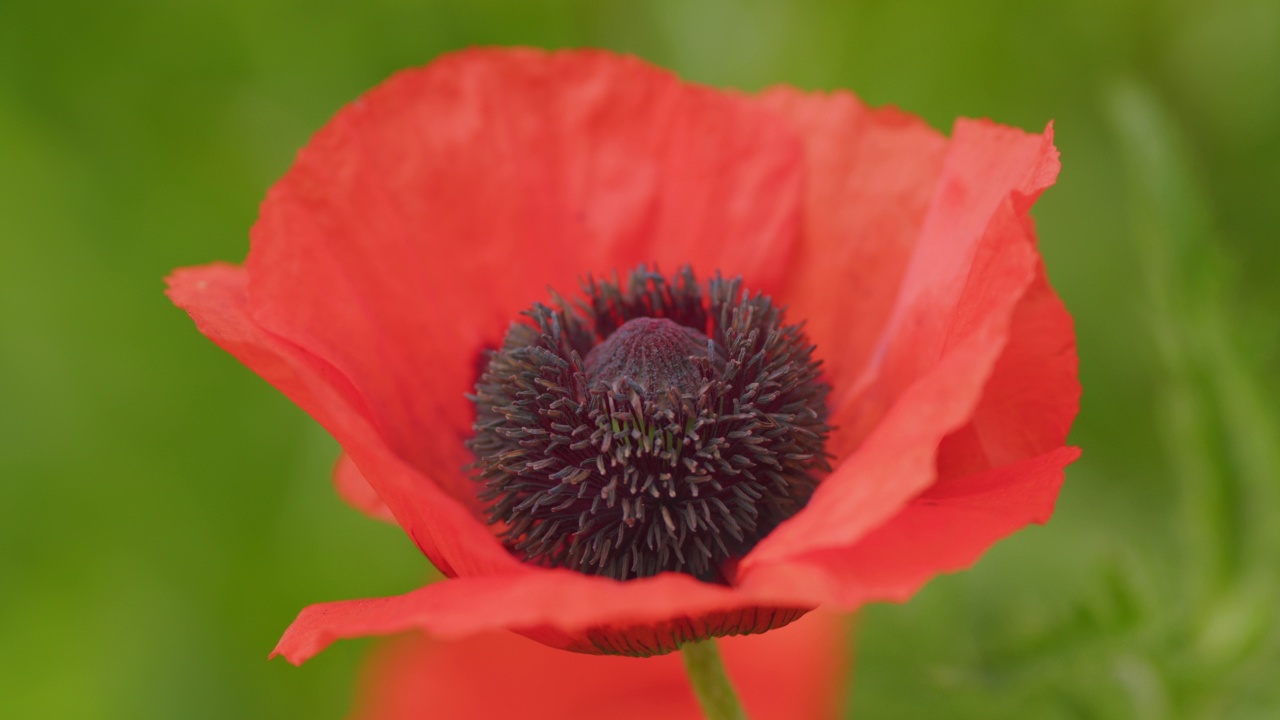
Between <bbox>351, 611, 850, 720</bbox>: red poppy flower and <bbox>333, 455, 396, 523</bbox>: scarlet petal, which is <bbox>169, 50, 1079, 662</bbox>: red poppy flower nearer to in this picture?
<bbox>333, 455, 396, 523</bbox>: scarlet petal

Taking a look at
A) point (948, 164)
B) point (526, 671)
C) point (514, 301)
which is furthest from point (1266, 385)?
point (526, 671)

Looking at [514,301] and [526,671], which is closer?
[514,301]

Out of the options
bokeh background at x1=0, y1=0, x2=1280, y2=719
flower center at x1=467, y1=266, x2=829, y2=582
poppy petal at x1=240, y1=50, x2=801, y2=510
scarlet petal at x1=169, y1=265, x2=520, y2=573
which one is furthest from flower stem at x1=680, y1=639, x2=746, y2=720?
bokeh background at x1=0, y1=0, x2=1280, y2=719

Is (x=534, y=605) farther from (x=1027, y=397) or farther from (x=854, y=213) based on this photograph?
(x=854, y=213)

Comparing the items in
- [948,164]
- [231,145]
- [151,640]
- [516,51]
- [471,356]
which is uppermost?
[231,145]

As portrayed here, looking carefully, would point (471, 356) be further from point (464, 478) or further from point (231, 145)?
point (231, 145)

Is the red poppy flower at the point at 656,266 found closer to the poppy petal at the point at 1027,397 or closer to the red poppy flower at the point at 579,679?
the poppy petal at the point at 1027,397

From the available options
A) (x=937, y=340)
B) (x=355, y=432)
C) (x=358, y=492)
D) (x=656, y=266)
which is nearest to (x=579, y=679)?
(x=358, y=492)

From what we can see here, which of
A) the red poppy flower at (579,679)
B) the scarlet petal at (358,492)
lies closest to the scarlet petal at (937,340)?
the scarlet petal at (358,492)
